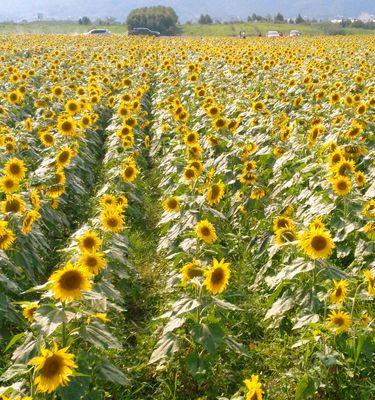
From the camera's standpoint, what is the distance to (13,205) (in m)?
5.41

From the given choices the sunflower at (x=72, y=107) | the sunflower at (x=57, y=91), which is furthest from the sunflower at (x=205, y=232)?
the sunflower at (x=57, y=91)

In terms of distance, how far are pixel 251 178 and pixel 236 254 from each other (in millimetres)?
997

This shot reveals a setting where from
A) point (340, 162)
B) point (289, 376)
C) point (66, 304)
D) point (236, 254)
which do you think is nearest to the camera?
point (66, 304)

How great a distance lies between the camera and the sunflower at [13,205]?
5379 mm

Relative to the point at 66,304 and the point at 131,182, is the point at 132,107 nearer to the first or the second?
the point at 131,182

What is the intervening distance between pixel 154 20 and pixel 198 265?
210ft

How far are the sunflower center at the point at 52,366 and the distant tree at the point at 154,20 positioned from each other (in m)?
63.0

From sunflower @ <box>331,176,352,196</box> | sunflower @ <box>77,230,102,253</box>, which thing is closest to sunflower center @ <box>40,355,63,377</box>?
sunflower @ <box>77,230,102,253</box>

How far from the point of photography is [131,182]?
308 inches

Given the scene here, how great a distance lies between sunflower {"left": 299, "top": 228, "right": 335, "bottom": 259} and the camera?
13.7 ft

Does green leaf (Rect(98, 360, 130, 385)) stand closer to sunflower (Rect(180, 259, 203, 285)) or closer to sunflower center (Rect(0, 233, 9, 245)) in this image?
sunflower (Rect(180, 259, 203, 285))

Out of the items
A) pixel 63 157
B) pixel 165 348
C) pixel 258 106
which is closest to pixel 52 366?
pixel 165 348

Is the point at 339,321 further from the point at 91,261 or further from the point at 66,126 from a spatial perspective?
the point at 66,126

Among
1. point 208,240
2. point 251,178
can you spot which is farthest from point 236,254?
point 208,240
